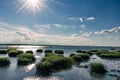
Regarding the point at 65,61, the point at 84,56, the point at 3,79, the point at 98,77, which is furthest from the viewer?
the point at 84,56

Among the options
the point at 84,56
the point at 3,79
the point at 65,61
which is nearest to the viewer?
the point at 3,79

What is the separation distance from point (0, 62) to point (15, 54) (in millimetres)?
32376

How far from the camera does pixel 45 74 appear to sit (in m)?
35.5

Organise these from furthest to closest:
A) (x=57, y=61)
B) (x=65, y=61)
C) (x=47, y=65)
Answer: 1. (x=65, y=61)
2. (x=57, y=61)
3. (x=47, y=65)

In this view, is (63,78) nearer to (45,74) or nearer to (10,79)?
(45,74)

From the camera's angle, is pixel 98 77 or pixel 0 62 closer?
pixel 98 77

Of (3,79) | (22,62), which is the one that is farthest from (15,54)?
(3,79)

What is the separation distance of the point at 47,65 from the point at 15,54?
43.6 meters

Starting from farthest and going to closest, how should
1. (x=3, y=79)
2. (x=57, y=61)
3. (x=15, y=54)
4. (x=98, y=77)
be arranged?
1. (x=15, y=54)
2. (x=57, y=61)
3. (x=98, y=77)
4. (x=3, y=79)

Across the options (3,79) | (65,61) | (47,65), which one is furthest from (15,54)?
(3,79)

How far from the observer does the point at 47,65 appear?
3872 cm

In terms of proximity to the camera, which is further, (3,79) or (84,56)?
(84,56)

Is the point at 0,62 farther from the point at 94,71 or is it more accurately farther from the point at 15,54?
the point at 15,54

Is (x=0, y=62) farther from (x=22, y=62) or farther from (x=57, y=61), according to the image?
(x=57, y=61)
